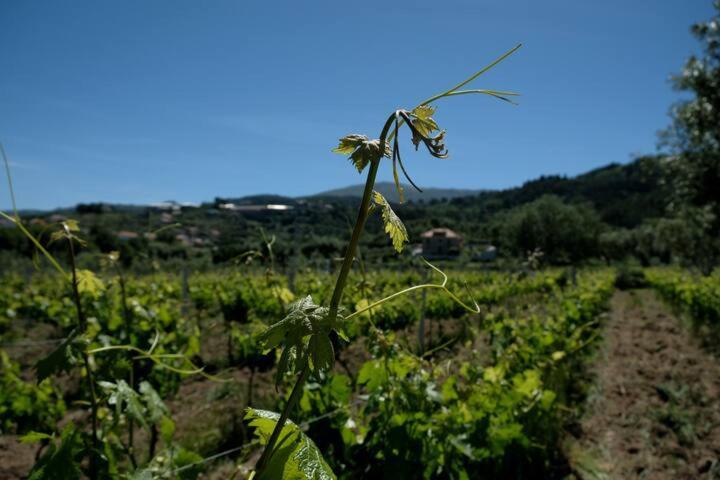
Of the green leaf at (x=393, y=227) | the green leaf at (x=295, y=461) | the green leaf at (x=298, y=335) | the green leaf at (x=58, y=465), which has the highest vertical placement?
the green leaf at (x=393, y=227)

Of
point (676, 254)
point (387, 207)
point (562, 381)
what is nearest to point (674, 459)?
point (562, 381)

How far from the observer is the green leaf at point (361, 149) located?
30.2 inches

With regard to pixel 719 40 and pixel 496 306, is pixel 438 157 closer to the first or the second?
pixel 496 306

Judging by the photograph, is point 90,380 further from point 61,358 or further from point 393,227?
point 393,227

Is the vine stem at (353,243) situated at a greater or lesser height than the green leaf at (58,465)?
greater

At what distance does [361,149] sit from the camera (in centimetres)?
77

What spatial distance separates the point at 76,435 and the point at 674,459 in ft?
15.8

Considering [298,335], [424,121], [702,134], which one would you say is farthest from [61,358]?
[702,134]

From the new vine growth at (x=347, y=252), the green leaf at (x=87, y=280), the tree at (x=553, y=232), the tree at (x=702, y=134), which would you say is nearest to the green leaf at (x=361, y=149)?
the new vine growth at (x=347, y=252)

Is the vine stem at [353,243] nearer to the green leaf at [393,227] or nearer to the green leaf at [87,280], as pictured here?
the green leaf at [393,227]

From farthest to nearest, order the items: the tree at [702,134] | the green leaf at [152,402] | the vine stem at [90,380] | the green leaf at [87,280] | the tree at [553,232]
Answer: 1. the tree at [553,232]
2. the tree at [702,134]
3. the green leaf at [152,402]
4. the green leaf at [87,280]
5. the vine stem at [90,380]

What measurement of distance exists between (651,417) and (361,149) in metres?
5.69

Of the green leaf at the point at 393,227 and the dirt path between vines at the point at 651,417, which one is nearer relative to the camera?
the green leaf at the point at 393,227

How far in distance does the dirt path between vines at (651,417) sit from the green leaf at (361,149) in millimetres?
4051
